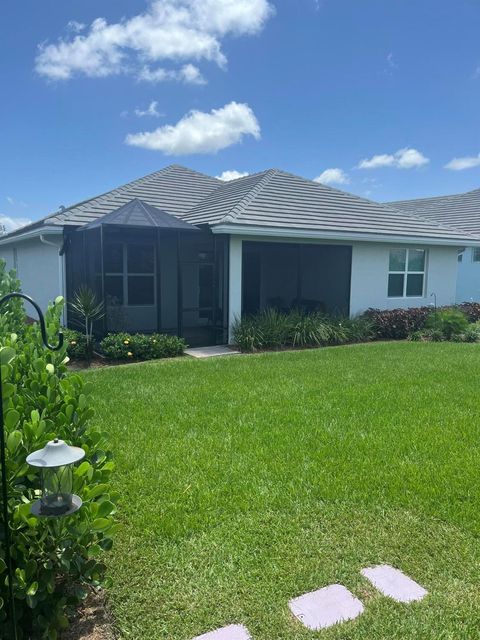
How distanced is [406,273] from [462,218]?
31.7 ft

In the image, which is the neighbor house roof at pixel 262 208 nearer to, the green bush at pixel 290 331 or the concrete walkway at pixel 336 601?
the green bush at pixel 290 331

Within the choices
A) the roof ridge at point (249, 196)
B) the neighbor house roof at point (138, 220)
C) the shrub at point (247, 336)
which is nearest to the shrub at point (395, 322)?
the shrub at point (247, 336)

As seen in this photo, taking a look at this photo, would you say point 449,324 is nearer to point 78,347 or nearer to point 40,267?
point 78,347

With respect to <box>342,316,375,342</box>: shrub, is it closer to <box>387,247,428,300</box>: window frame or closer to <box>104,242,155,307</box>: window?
<box>387,247,428,300</box>: window frame

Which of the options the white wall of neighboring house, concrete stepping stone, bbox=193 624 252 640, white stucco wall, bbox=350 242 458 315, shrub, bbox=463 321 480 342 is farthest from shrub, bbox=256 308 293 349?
the white wall of neighboring house

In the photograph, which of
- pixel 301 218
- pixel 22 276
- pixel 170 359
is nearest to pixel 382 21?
pixel 301 218

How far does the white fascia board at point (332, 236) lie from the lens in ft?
39.2

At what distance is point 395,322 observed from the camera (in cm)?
1435

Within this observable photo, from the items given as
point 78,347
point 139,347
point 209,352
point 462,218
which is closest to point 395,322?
point 209,352

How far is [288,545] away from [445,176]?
142 feet

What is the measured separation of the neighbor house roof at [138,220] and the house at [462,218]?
37.8 feet

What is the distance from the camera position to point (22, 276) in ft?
61.4

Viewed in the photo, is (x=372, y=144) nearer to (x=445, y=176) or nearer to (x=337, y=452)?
(x=445, y=176)

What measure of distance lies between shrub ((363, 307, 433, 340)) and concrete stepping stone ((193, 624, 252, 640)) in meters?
12.4
